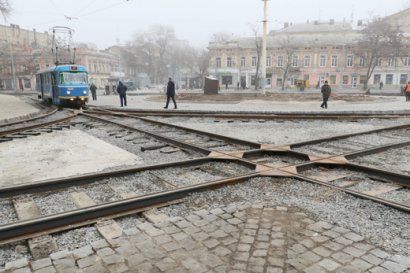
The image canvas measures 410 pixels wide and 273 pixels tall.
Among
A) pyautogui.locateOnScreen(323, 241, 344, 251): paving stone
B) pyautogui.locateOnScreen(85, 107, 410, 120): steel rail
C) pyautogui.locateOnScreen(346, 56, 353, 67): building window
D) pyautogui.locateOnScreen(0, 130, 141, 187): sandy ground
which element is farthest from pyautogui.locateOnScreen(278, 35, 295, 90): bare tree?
pyautogui.locateOnScreen(323, 241, 344, 251): paving stone

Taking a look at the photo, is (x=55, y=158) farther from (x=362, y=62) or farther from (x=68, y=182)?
(x=362, y=62)

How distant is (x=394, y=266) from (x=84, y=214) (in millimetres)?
3097

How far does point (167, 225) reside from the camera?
3717 millimetres

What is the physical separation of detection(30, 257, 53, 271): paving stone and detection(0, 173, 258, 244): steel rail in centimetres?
50

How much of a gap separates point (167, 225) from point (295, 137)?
6700 mm

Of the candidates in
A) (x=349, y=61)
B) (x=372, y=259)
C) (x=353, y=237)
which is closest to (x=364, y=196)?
(x=353, y=237)

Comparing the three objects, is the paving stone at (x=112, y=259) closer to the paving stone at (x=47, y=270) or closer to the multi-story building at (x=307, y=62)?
the paving stone at (x=47, y=270)

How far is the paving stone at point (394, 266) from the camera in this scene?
9.24 feet

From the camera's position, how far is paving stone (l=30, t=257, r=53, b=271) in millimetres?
2887

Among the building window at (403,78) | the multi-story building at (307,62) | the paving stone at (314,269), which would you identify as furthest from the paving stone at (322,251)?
the building window at (403,78)

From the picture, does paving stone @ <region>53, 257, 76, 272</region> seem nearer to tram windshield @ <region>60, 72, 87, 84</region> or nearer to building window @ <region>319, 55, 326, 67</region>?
tram windshield @ <region>60, 72, 87, 84</region>

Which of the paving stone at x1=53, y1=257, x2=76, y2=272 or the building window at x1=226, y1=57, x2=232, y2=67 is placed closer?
the paving stone at x1=53, y1=257, x2=76, y2=272

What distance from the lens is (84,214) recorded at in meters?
3.79

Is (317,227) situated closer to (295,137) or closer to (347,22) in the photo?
(295,137)
